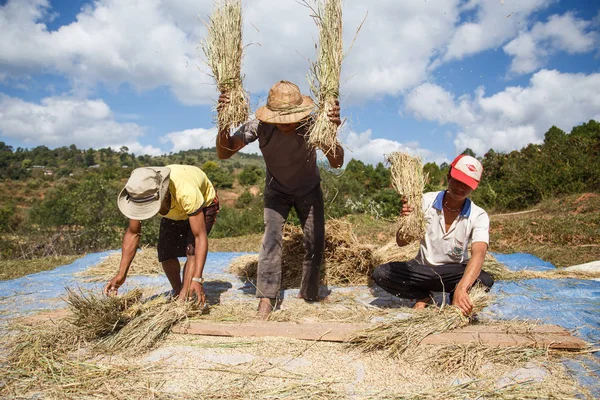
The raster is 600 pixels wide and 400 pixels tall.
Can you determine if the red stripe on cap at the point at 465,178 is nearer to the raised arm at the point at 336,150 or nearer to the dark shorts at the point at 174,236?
the raised arm at the point at 336,150

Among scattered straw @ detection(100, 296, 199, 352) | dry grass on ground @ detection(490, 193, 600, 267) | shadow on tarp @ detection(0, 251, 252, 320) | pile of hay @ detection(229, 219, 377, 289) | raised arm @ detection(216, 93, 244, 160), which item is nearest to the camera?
scattered straw @ detection(100, 296, 199, 352)

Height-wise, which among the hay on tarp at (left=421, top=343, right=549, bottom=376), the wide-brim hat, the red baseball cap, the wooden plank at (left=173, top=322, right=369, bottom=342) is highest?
the red baseball cap

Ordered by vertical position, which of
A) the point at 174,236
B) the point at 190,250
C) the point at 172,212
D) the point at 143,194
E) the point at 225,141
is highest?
the point at 225,141

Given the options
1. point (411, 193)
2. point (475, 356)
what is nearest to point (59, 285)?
point (411, 193)

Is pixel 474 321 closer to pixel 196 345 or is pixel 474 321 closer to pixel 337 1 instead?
pixel 196 345

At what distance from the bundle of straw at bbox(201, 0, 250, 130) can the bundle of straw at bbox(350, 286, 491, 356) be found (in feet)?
6.23

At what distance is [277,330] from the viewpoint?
2664mm

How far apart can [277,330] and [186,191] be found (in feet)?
4.00

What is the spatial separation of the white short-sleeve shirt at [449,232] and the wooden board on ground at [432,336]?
65 centimetres

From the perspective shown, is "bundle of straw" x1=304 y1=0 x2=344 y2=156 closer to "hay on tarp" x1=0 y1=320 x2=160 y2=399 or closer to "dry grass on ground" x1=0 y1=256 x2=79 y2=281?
"hay on tarp" x1=0 y1=320 x2=160 y2=399

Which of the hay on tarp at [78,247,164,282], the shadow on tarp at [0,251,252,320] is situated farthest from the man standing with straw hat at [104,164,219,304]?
the hay on tarp at [78,247,164,282]

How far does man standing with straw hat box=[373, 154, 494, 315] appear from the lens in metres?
2.88

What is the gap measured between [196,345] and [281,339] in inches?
20.5

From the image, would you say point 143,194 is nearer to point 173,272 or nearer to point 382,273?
point 173,272
